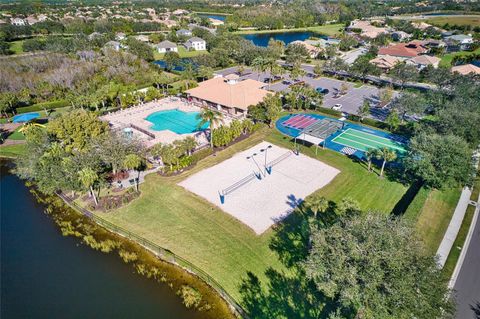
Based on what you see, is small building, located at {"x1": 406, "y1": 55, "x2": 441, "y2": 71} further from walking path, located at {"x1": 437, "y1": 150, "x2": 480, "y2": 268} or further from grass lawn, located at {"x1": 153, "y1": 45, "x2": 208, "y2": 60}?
grass lawn, located at {"x1": 153, "y1": 45, "x2": 208, "y2": 60}

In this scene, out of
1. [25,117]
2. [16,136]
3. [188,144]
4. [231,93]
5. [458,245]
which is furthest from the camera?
[231,93]

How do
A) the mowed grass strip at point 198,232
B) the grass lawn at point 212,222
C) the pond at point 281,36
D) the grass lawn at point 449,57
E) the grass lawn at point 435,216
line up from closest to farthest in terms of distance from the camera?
1. the mowed grass strip at point 198,232
2. the grass lawn at point 212,222
3. the grass lawn at point 435,216
4. the grass lawn at point 449,57
5. the pond at point 281,36

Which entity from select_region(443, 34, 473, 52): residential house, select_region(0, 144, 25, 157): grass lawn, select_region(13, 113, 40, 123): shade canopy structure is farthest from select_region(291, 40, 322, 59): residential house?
select_region(0, 144, 25, 157): grass lawn

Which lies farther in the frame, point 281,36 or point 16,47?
point 281,36

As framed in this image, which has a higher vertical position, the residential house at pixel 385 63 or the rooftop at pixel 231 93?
the residential house at pixel 385 63

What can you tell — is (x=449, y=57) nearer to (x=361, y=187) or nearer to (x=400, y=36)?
(x=400, y=36)

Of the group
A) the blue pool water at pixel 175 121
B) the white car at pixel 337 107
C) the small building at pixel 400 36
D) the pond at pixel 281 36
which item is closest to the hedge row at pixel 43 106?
the blue pool water at pixel 175 121

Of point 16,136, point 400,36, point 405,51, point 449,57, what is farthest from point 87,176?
point 400,36

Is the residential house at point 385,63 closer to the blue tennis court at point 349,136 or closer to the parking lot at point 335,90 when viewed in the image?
the parking lot at point 335,90
